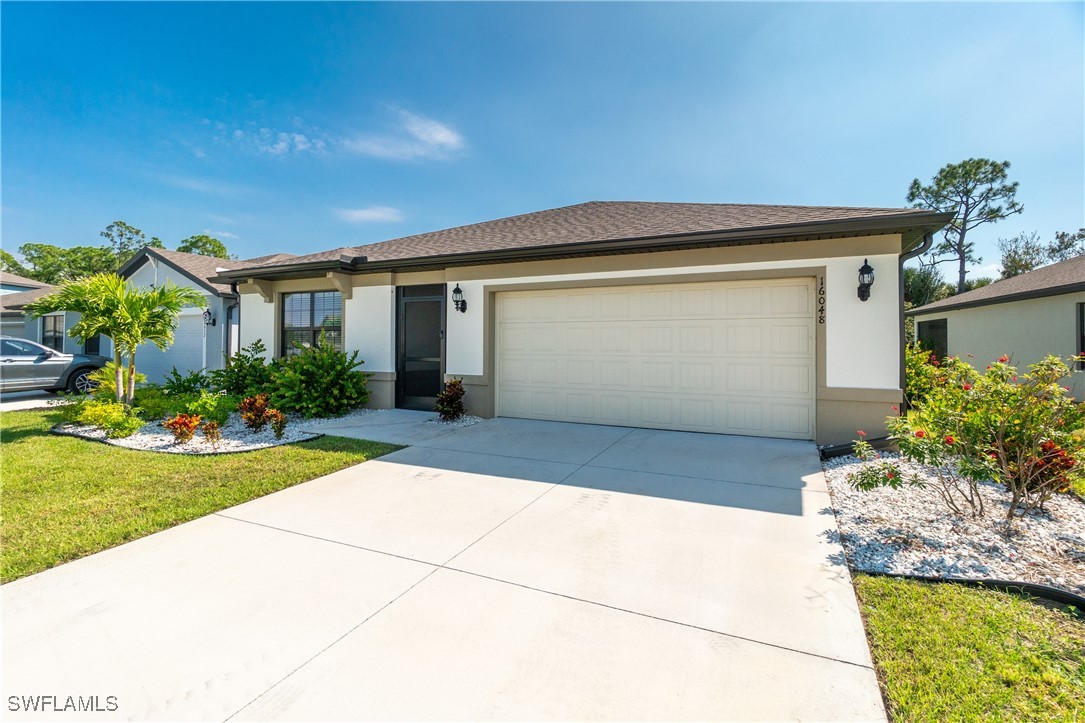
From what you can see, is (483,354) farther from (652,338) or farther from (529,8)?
(529,8)

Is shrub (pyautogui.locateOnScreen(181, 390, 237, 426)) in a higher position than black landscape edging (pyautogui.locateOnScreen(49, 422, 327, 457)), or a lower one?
higher

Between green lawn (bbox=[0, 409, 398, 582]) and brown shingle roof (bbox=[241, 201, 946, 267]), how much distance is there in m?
4.40

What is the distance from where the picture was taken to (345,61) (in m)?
9.48

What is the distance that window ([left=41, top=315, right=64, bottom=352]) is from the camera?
16500 millimetres

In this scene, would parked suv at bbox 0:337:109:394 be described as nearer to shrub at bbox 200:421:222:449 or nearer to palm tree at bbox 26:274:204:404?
palm tree at bbox 26:274:204:404

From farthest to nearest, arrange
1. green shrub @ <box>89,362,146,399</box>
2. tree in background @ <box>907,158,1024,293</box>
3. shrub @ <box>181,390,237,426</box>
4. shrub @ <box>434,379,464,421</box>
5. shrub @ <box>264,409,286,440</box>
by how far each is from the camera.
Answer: tree in background @ <box>907,158,1024,293</box>, shrub @ <box>434,379,464,421</box>, green shrub @ <box>89,362,146,399</box>, shrub @ <box>181,390,237,426</box>, shrub @ <box>264,409,286,440</box>

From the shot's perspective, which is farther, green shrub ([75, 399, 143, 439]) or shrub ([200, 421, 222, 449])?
green shrub ([75, 399, 143, 439])

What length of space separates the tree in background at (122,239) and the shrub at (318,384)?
4102 centimetres

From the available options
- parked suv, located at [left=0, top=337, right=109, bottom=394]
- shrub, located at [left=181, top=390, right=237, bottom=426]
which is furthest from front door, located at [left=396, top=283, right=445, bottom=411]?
parked suv, located at [left=0, top=337, right=109, bottom=394]

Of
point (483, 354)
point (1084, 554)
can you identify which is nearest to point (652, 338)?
point (483, 354)

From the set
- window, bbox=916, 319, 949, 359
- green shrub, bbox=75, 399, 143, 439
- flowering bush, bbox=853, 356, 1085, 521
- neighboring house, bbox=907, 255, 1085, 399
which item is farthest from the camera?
Result: window, bbox=916, 319, 949, 359

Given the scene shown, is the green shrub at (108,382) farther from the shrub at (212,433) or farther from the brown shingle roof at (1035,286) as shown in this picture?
the brown shingle roof at (1035,286)

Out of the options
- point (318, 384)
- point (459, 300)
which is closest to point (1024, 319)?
point (459, 300)

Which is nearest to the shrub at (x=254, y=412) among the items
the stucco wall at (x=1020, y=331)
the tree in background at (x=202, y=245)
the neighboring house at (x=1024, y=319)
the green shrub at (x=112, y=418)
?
the green shrub at (x=112, y=418)
